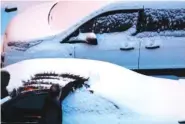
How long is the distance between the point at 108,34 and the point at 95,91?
1.22 feet

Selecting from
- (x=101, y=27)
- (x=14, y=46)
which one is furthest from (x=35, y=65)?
(x=101, y=27)

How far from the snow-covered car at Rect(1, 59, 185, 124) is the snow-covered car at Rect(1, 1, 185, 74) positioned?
6 centimetres

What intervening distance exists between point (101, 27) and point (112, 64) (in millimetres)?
249

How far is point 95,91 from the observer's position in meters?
3.10

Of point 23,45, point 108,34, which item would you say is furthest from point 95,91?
point 23,45

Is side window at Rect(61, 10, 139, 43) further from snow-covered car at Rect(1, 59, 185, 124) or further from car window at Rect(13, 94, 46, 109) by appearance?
car window at Rect(13, 94, 46, 109)

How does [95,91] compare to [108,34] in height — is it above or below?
below

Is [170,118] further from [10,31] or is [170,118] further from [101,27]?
[10,31]

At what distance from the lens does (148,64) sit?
309cm

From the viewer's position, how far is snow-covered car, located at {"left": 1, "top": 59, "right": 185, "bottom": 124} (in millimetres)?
3064

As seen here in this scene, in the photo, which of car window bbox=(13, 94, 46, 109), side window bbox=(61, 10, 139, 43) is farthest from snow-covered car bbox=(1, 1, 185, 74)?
car window bbox=(13, 94, 46, 109)

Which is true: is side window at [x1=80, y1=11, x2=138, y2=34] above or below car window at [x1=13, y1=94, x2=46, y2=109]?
above

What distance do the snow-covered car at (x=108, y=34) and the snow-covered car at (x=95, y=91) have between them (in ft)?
0.20

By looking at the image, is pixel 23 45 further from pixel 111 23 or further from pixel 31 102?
pixel 111 23
